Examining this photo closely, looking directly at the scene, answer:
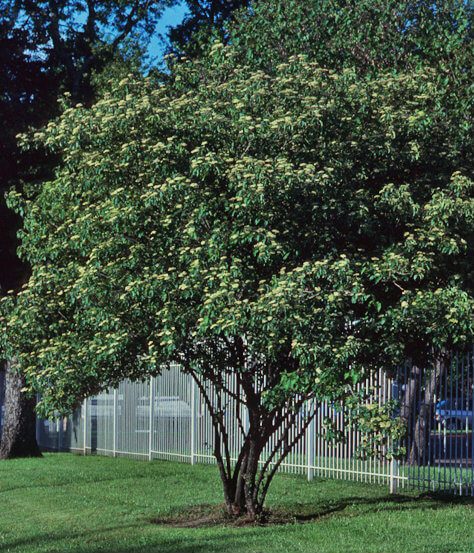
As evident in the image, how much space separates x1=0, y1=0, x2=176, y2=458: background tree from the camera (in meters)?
23.5

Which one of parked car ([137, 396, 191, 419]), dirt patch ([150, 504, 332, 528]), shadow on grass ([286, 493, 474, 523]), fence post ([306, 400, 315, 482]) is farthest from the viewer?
parked car ([137, 396, 191, 419])

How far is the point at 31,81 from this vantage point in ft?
80.9

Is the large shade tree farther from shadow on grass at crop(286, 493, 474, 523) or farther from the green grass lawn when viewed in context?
the green grass lawn

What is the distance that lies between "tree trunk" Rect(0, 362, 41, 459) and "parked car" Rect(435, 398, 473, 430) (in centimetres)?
1164

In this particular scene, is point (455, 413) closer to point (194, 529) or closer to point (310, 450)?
point (310, 450)

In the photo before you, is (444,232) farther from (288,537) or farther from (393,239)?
(288,537)

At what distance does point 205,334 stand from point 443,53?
858cm

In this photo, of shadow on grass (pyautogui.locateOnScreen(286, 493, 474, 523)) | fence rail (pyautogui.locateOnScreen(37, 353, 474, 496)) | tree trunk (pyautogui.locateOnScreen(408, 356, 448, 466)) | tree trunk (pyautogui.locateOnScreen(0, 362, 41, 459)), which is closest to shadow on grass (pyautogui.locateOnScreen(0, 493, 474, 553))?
shadow on grass (pyautogui.locateOnScreen(286, 493, 474, 523))

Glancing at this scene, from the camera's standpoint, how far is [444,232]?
1137 cm

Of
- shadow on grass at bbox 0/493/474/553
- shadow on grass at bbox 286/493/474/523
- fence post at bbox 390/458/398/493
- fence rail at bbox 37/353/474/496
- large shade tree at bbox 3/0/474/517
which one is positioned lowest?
shadow on grass at bbox 0/493/474/553

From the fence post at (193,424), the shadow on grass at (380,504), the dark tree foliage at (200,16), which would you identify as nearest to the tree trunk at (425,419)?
the shadow on grass at (380,504)

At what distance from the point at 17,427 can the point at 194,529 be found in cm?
1250

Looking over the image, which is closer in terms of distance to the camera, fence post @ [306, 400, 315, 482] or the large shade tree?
the large shade tree

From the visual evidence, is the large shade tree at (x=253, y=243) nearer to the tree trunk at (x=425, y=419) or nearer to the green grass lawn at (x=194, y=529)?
the green grass lawn at (x=194, y=529)
